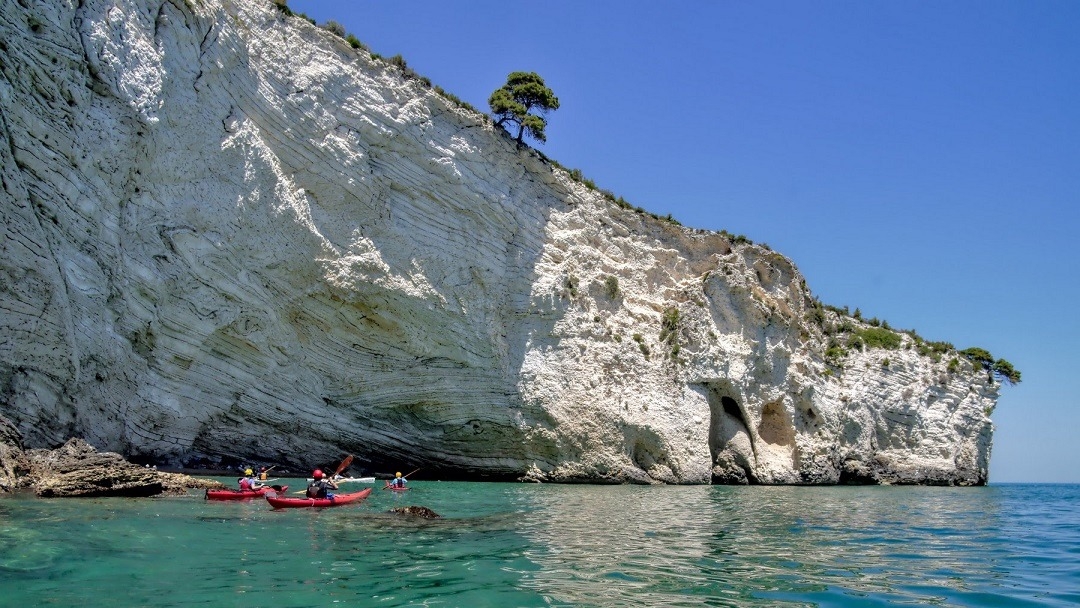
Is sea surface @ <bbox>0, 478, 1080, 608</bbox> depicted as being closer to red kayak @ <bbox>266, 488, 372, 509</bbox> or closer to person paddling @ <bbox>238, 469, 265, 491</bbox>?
red kayak @ <bbox>266, 488, 372, 509</bbox>

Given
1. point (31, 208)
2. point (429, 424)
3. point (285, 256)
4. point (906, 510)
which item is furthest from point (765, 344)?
point (31, 208)

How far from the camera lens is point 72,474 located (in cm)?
1501

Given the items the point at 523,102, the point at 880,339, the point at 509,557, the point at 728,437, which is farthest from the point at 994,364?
the point at 509,557

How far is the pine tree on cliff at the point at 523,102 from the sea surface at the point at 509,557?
16.9 meters

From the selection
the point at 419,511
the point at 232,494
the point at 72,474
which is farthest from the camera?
the point at 232,494

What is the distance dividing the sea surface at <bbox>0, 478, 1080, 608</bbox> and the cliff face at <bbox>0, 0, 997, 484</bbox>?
22.9 ft

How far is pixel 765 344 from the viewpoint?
32500 millimetres

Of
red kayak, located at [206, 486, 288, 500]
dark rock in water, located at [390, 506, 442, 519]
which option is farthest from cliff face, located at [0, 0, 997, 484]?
dark rock in water, located at [390, 506, 442, 519]

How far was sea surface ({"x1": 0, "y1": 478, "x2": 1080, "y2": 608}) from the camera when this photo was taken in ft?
25.3

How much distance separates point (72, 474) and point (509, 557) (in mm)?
10406

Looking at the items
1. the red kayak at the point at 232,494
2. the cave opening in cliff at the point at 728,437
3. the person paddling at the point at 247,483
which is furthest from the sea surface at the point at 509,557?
the cave opening in cliff at the point at 728,437

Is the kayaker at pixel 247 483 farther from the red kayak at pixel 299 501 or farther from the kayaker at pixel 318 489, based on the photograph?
the kayaker at pixel 318 489

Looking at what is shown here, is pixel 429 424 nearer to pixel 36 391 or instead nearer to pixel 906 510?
pixel 36 391

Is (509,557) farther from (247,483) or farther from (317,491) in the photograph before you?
(247,483)
